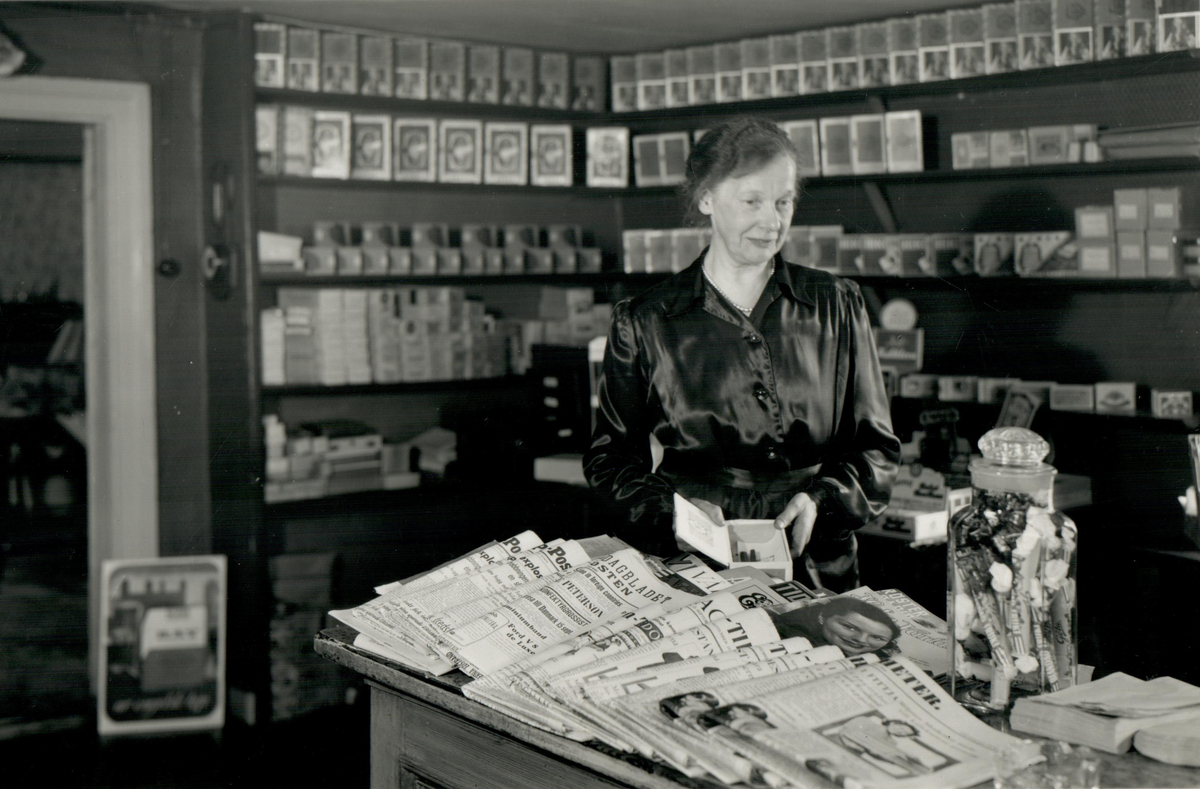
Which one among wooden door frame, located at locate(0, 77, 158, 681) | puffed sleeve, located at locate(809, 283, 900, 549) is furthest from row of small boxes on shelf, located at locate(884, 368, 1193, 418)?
wooden door frame, located at locate(0, 77, 158, 681)

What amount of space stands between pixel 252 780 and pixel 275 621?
0.83 m

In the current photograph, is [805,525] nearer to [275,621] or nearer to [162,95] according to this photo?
[275,621]

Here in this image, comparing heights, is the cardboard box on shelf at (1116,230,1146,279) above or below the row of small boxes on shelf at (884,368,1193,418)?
above

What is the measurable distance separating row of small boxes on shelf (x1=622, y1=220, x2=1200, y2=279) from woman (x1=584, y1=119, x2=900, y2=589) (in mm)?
1916

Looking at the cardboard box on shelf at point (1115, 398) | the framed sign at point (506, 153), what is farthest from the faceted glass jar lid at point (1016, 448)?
the framed sign at point (506, 153)

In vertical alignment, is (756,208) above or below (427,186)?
below

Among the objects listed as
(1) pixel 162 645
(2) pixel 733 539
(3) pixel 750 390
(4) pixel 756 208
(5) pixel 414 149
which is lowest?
(1) pixel 162 645

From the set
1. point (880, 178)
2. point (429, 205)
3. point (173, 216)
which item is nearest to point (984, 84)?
point (880, 178)

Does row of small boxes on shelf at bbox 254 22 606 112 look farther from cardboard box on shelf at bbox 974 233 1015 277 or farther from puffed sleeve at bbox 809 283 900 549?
puffed sleeve at bbox 809 283 900 549

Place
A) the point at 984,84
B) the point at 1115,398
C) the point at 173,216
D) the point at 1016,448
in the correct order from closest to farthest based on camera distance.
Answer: the point at 1016,448 → the point at 1115,398 → the point at 984,84 → the point at 173,216

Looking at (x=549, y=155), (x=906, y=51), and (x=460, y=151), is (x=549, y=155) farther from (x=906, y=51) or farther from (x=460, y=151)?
(x=906, y=51)

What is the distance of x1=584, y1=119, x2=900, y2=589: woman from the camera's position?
249 cm

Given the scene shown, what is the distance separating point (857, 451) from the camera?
8.14 feet

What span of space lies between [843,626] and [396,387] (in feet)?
12.6
